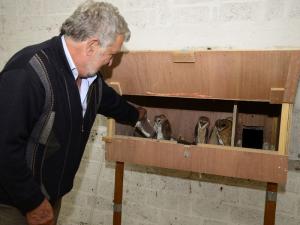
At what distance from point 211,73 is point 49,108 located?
25.1 inches

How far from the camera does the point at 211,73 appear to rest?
51.9 inches

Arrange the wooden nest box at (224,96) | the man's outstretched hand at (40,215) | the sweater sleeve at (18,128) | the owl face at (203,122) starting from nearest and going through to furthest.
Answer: the sweater sleeve at (18,128)
the man's outstretched hand at (40,215)
the wooden nest box at (224,96)
the owl face at (203,122)

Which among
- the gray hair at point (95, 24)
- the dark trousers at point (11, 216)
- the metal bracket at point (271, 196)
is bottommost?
the dark trousers at point (11, 216)

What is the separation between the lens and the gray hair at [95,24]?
1.16 m

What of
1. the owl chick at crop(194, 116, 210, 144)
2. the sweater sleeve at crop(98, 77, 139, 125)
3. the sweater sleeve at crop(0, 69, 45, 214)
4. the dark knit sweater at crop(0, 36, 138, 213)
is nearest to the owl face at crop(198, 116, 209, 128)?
the owl chick at crop(194, 116, 210, 144)

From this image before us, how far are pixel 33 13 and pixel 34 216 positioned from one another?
1.50m

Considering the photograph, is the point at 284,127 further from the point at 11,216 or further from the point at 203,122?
the point at 11,216

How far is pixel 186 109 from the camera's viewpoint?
179 cm

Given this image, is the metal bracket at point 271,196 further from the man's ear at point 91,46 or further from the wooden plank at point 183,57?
the man's ear at point 91,46

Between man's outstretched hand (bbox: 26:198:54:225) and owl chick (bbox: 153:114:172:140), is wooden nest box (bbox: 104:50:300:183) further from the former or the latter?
man's outstretched hand (bbox: 26:198:54:225)

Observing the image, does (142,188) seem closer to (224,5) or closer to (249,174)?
(249,174)

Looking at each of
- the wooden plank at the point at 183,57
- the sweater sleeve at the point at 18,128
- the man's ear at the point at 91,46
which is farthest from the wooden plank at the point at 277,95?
the sweater sleeve at the point at 18,128

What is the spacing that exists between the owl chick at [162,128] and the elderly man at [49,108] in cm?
41

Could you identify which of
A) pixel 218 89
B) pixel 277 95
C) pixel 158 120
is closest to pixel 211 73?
pixel 218 89
